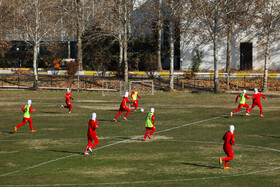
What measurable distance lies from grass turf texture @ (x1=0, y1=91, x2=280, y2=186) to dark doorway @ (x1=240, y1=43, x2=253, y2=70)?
31250mm

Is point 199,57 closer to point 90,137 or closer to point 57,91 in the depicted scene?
point 57,91

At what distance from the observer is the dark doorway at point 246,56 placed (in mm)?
68438

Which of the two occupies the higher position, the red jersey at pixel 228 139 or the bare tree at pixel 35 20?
the bare tree at pixel 35 20

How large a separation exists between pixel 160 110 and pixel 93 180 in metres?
20.7

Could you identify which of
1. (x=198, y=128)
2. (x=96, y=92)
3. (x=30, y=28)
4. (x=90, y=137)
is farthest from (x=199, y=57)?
(x=90, y=137)

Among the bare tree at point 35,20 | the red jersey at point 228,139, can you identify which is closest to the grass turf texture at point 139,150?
the red jersey at point 228,139

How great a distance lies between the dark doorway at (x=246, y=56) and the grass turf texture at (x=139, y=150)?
103 ft

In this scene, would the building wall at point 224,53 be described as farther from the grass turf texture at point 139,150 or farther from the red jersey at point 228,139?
the red jersey at point 228,139

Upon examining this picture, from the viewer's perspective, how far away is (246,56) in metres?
68.8

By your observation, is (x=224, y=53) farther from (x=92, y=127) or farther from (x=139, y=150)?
(x=92, y=127)

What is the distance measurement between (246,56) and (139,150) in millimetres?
50812

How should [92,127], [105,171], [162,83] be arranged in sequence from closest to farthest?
[105,171]
[92,127]
[162,83]

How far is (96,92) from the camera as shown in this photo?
51.3 meters

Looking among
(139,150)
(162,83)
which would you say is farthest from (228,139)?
(162,83)
